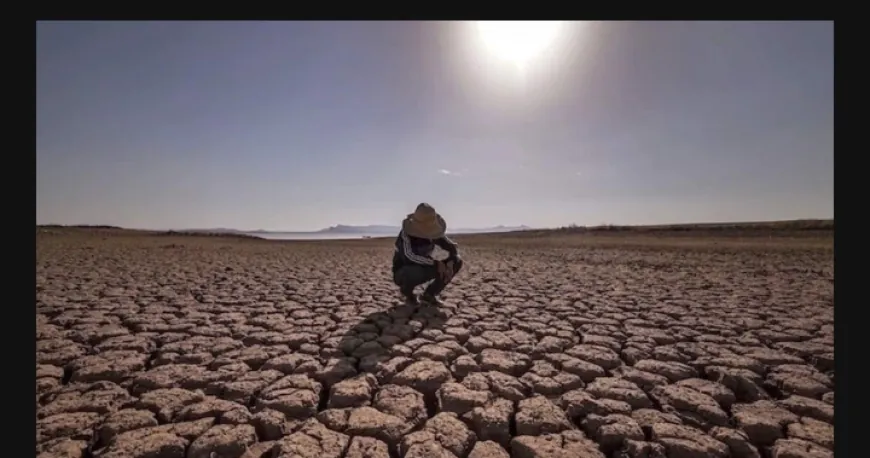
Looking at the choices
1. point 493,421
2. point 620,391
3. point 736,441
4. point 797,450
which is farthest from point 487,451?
point 797,450

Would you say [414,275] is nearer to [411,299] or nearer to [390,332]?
[411,299]

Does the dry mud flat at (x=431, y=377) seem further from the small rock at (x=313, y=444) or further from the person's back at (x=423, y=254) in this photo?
the person's back at (x=423, y=254)

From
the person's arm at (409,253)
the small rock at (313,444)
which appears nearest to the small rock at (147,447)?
the small rock at (313,444)

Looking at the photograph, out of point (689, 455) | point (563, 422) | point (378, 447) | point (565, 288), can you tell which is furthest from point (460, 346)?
point (565, 288)

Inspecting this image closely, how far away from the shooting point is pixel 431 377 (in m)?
1.84

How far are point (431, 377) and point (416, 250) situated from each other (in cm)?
154

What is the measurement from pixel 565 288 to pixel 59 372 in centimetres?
434

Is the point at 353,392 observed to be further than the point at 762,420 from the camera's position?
Yes

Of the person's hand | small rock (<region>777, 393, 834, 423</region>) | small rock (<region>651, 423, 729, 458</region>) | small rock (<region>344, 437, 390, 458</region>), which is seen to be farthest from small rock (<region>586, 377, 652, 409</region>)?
the person's hand

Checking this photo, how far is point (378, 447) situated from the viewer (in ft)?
4.24

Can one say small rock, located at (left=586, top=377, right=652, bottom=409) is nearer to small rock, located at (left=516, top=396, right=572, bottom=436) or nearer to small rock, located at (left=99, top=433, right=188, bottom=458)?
small rock, located at (left=516, top=396, right=572, bottom=436)

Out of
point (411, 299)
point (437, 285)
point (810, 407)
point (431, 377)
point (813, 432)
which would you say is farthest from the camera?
point (411, 299)

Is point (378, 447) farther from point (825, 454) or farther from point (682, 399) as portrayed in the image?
point (825, 454)

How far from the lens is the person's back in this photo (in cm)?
318
